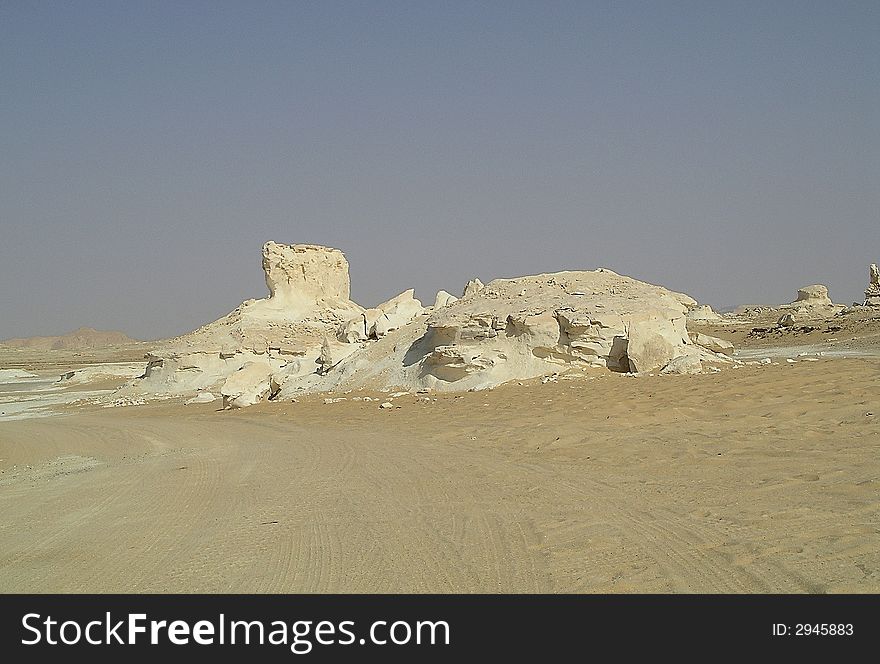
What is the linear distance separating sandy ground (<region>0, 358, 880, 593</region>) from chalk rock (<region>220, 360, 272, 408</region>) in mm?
7110

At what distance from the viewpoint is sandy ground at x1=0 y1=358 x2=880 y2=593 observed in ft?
14.1

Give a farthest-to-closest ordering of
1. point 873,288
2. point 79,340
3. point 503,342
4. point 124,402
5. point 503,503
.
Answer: point 79,340 → point 873,288 → point 124,402 → point 503,342 → point 503,503

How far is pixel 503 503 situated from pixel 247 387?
16754 mm

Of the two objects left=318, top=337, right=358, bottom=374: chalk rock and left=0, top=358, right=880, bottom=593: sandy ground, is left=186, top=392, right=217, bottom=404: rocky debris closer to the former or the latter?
left=318, top=337, right=358, bottom=374: chalk rock

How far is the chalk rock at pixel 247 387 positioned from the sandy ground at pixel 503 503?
23.3 feet

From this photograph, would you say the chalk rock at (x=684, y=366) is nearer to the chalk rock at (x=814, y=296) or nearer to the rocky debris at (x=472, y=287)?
the rocky debris at (x=472, y=287)

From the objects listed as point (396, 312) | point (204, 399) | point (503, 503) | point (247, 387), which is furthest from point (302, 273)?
point (503, 503)

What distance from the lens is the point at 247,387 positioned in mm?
21547

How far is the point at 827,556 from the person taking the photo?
4.11m

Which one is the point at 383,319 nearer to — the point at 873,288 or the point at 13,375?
the point at 873,288

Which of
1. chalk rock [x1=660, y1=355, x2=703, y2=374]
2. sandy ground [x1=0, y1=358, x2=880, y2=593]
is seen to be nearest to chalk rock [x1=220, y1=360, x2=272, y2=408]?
sandy ground [x1=0, y1=358, x2=880, y2=593]

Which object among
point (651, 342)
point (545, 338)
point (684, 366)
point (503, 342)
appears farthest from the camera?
point (503, 342)

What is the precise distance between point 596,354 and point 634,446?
311 inches
